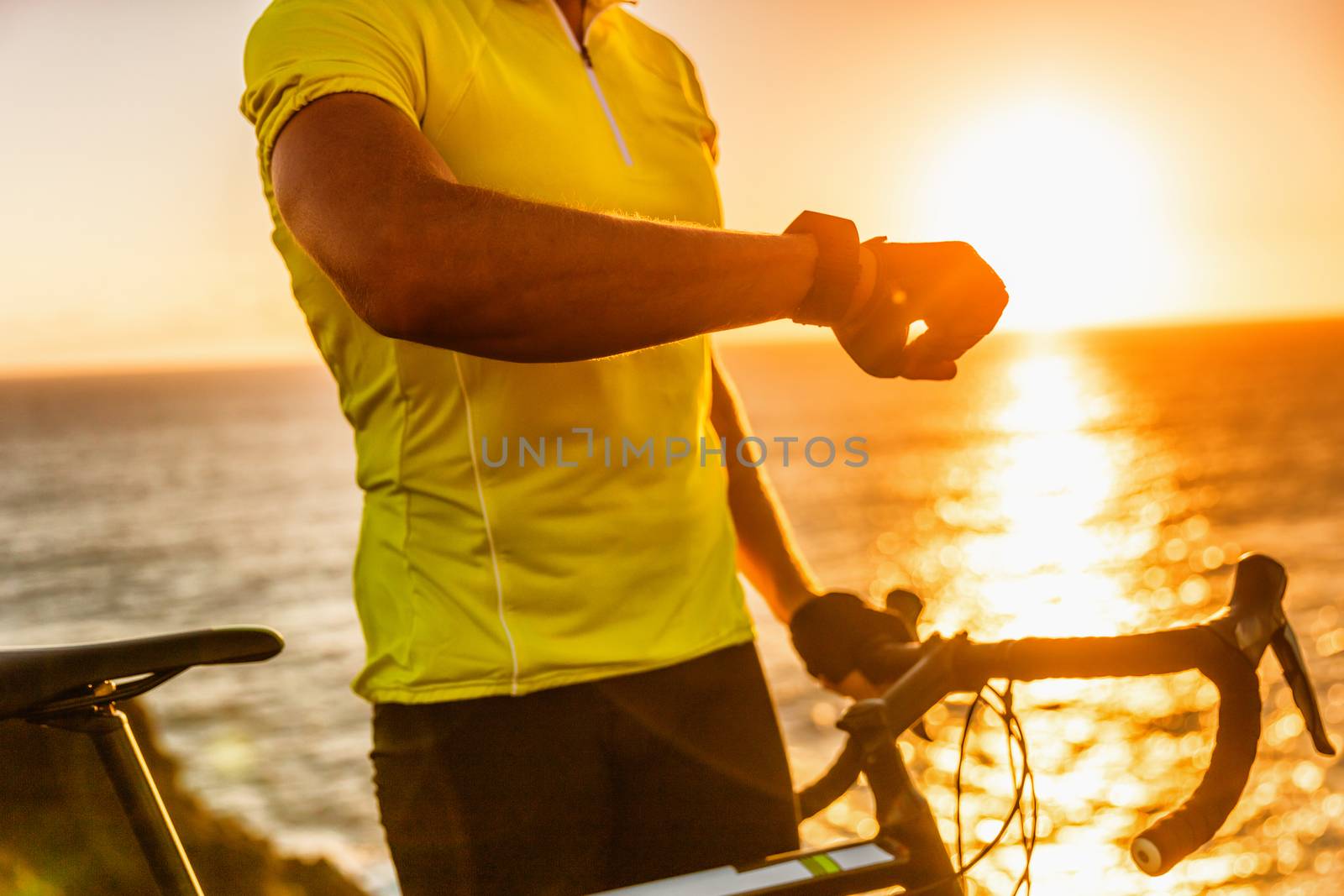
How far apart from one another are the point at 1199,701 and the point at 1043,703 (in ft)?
11.4

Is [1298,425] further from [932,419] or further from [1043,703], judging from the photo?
[1043,703]

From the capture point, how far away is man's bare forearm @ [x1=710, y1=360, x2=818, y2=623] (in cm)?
207

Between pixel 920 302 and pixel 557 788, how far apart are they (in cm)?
87

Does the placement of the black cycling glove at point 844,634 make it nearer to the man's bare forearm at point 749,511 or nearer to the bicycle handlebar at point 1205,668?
the man's bare forearm at point 749,511

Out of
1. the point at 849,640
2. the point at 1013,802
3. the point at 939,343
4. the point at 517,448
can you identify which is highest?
the point at 939,343

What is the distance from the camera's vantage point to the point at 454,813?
1.56 meters

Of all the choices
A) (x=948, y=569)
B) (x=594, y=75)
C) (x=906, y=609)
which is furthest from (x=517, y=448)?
(x=948, y=569)

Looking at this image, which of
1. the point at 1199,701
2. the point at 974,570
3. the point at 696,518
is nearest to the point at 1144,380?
the point at 974,570

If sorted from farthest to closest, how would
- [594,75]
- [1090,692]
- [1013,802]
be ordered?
[1090,692] < [594,75] < [1013,802]

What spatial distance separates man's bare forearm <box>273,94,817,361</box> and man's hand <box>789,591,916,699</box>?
31.4 inches

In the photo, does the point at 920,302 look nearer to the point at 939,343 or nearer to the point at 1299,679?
the point at 939,343

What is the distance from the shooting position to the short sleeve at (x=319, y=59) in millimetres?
1116

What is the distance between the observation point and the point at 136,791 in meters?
1.43

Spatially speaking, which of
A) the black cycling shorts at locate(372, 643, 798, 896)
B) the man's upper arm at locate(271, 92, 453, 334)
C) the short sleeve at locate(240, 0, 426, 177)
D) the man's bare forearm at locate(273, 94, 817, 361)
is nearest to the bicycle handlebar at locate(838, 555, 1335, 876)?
the black cycling shorts at locate(372, 643, 798, 896)
